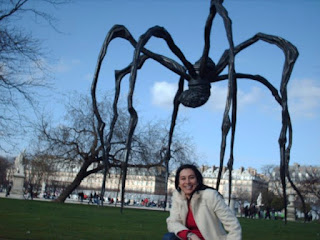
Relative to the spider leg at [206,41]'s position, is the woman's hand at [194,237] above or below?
below

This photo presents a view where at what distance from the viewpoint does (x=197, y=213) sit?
10.5ft

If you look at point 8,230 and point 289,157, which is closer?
point 289,157

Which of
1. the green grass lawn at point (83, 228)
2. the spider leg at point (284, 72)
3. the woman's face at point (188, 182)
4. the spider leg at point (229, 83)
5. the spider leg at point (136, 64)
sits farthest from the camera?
the green grass lawn at point (83, 228)

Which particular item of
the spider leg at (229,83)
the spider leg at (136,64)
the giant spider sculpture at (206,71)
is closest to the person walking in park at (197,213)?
the spider leg at (136,64)

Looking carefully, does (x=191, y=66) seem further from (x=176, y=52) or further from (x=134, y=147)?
(x=134, y=147)

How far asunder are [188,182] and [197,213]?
250 mm

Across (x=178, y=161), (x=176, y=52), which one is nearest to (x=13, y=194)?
(x=178, y=161)

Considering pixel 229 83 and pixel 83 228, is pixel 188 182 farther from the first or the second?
pixel 83 228

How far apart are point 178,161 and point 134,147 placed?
295 cm

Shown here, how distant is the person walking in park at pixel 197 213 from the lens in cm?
311

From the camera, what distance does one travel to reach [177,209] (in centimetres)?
331

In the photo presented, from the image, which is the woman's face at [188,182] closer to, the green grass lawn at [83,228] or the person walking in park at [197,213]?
the person walking in park at [197,213]

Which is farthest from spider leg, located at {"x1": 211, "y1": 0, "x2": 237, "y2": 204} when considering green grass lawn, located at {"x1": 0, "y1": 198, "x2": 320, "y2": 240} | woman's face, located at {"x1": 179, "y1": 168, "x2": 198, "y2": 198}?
green grass lawn, located at {"x1": 0, "y1": 198, "x2": 320, "y2": 240}

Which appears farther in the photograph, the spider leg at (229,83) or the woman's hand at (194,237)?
the spider leg at (229,83)
